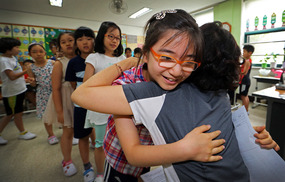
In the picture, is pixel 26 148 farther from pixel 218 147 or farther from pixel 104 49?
pixel 218 147

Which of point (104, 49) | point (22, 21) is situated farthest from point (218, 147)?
point (22, 21)

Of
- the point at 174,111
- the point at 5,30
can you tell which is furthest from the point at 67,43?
the point at 5,30

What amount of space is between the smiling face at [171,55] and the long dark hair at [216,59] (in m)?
0.08

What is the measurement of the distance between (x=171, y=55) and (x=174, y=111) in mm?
201

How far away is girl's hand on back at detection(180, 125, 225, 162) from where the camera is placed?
0.48m

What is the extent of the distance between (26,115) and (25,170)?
262 cm

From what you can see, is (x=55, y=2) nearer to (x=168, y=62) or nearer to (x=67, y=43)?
(x=67, y=43)

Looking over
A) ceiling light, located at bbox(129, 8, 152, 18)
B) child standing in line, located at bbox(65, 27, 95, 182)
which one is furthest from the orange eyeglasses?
ceiling light, located at bbox(129, 8, 152, 18)

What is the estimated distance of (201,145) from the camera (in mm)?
491

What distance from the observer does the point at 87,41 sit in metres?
1.40

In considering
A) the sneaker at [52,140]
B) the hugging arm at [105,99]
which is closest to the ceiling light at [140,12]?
the sneaker at [52,140]

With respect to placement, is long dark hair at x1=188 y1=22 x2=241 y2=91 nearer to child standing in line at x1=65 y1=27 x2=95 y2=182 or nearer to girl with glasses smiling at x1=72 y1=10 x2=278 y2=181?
girl with glasses smiling at x1=72 y1=10 x2=278 y2=181

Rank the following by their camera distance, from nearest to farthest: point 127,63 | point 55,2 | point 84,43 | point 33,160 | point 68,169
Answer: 1. point 127,63
2. point 84,43
3. point 68,169
4. point 33,160
5. point 55,2

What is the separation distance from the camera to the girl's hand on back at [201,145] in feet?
1.59
